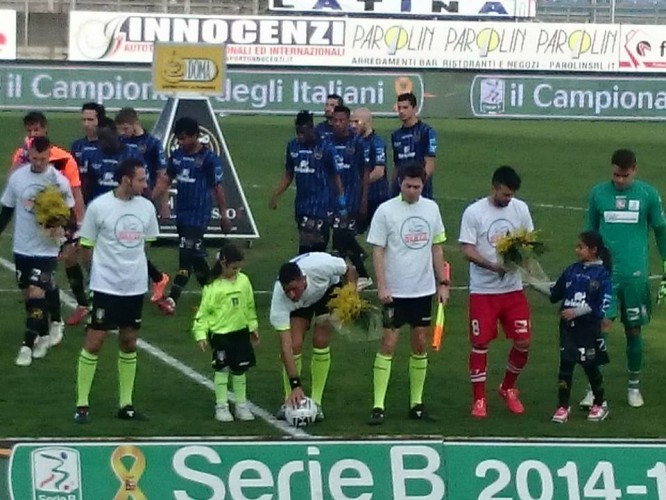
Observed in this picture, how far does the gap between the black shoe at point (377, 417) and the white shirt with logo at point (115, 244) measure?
6.24 feet

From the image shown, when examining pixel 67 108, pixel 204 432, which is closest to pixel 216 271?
pixel 204 432

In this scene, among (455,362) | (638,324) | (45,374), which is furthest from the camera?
(455,362)

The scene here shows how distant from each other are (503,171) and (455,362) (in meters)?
3.05

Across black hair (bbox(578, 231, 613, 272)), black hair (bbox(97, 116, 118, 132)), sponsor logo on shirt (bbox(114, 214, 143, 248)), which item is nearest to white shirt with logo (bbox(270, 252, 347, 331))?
sponsor logo on shirt (bbox(114, 214, 143, 248))

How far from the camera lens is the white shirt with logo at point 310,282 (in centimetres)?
1198

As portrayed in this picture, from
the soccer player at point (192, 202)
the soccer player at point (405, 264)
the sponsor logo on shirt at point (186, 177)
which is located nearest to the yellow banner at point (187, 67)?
the soccer player at point (192, 202)

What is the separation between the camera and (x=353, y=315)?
1184cm

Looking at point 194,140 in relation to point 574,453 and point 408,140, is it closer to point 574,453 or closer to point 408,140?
point 408,140

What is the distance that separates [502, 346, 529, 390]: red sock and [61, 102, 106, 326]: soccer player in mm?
4706

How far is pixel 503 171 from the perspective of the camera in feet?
40.5

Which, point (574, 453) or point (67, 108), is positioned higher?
point (67, 108)

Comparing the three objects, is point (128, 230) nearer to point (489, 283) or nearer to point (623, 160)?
point (489, 283)

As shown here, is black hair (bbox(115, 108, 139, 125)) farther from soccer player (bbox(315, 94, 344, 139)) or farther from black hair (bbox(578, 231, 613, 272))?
black hair (bbox(578, 231, 613, 272))

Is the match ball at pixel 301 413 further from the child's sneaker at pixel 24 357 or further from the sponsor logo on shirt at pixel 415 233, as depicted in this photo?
the child's sneaker at pixel 24 357
